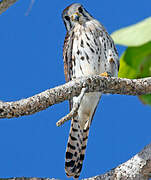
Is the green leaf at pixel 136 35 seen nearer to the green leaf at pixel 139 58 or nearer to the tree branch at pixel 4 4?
the green leaf at pixel 139 58

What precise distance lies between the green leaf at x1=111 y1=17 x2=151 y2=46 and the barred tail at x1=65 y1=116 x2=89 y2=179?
11.3 ft

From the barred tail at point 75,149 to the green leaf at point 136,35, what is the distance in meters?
3.43

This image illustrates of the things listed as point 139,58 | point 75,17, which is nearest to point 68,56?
point 75,17

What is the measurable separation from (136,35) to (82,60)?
3.65 metres

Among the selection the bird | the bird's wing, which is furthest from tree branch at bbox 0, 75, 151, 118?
the bird's wing

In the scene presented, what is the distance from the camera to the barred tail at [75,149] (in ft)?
12.2

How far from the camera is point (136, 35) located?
0.38 meters

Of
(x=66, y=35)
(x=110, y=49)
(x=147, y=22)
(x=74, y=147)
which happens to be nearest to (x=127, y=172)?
(x=74, y=147)

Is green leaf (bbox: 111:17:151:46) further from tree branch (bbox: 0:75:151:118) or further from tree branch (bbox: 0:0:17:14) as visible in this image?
tree branch (bbox: 0:0:17:14)

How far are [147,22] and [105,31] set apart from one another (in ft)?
13.0

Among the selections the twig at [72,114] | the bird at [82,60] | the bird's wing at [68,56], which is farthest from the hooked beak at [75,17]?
the twig at [72,114]

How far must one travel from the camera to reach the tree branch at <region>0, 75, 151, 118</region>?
4.95ft

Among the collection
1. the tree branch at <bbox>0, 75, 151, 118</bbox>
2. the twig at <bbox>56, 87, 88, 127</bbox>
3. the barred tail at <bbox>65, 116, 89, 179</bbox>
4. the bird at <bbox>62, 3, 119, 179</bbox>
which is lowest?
the twig at <bbox>56, 87, 88, 127</bbox>

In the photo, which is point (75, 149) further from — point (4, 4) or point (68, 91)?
point (4, 4)
